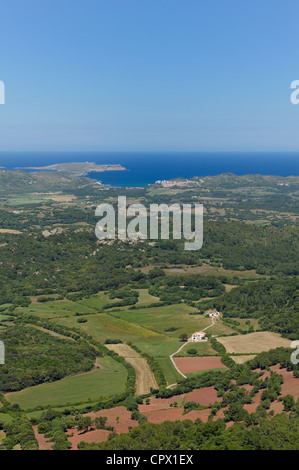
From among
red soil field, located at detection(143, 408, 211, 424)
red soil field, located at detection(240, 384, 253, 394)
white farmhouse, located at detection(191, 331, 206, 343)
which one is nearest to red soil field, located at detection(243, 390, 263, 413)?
red soil field, located at detection(240, 384, 253, 394)

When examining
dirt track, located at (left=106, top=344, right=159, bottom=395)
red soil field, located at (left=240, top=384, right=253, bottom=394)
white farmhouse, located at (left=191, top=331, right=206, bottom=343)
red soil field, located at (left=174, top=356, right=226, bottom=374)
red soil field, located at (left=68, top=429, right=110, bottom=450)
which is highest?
red soil field, located at (left=68, top=429, right=110, bottom=450)

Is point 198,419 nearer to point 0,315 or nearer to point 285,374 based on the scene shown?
point 285,374

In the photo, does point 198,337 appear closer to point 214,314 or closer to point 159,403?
point 214,314

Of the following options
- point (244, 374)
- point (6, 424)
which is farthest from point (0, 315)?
point (244, 374)

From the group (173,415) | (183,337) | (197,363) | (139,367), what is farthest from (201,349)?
(173,415)

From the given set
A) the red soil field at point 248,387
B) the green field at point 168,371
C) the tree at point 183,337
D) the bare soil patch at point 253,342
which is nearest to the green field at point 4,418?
the green field at point 168,371

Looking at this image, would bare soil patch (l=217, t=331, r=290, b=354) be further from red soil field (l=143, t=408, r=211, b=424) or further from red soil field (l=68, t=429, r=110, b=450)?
red soil field (l=68, t=429, r=110, b=450)

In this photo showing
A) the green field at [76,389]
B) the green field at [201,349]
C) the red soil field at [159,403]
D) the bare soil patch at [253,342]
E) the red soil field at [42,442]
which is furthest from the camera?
the bare soil patch at [253,342]

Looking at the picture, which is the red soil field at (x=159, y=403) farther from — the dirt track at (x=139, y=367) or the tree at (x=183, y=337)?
the tree at (x=183, y=337)
